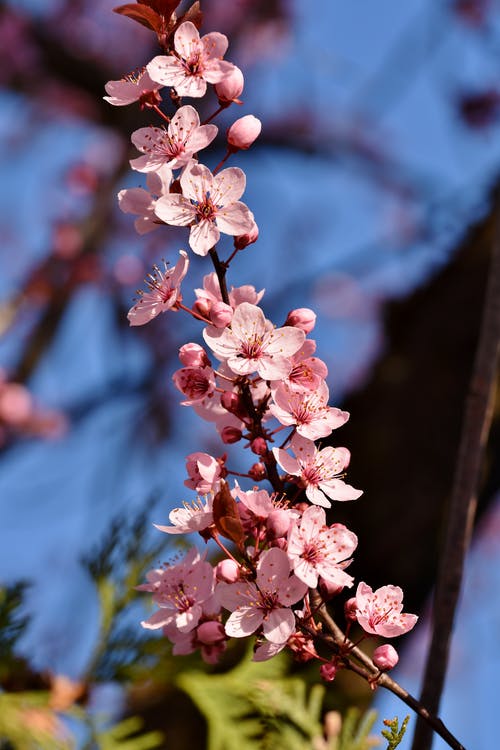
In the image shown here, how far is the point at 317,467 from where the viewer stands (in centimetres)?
48

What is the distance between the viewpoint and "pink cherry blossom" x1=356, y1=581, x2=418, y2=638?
17.8 inches

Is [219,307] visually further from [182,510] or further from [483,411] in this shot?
[483,411]

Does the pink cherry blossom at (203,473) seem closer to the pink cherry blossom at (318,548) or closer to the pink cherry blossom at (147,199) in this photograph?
the pink cherry blossom at (318,548)

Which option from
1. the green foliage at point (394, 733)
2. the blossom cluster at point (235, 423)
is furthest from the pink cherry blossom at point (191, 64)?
the green foliage at point (394, 733)

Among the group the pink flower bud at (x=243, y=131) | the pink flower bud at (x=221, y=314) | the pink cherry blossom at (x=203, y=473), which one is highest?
the pink flower bud at (x=243, y=131)

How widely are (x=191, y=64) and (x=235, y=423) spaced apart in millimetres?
267

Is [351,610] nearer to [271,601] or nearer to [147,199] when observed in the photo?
[271,601]

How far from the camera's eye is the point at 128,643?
832mm

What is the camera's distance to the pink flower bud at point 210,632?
48 centimetres

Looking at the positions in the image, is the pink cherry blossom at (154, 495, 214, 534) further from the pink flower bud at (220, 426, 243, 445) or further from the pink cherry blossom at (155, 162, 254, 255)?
the pink cherry blossom at (155, 162, 254, 255)

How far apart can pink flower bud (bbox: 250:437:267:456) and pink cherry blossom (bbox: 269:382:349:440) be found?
2 centimetres

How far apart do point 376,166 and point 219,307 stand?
5265 mm

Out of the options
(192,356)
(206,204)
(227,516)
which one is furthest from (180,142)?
(227,516)

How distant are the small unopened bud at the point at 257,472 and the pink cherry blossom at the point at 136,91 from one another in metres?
0.28
